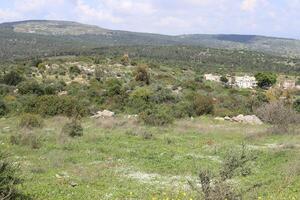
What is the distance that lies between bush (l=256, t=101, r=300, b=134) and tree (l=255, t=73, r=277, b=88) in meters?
40.0

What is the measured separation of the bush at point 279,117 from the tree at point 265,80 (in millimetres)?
39971

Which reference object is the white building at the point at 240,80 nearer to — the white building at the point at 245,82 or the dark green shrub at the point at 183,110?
the white building at the point at 245,82

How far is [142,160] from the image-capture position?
60.8ft

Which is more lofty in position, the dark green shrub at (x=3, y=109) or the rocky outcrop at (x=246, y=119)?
the rocky outcrop at (x=246, y=119)

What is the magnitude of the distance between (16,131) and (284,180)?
1522cm

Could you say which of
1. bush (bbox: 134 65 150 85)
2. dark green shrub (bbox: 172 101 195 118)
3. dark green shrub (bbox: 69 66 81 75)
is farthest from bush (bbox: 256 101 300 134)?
dark green shrub (bbox: 69 66 81 75)

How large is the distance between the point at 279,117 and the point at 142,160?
11.9 m

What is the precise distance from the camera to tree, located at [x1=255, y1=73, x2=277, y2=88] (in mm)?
69694

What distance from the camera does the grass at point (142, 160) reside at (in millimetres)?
13414

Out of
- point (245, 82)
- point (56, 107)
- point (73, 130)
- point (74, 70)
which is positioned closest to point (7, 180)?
point (73, 130)

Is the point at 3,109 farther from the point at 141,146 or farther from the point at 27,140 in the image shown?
the point at 141,146

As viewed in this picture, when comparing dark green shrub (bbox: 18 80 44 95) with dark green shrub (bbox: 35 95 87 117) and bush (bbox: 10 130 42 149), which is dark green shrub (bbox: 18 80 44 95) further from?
bush (bbox: 10 130 42 149)

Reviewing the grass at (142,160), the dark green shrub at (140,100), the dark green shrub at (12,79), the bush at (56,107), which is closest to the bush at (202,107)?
the dark green shrub at (140,100)

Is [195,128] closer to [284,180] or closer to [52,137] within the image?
[52,137]
